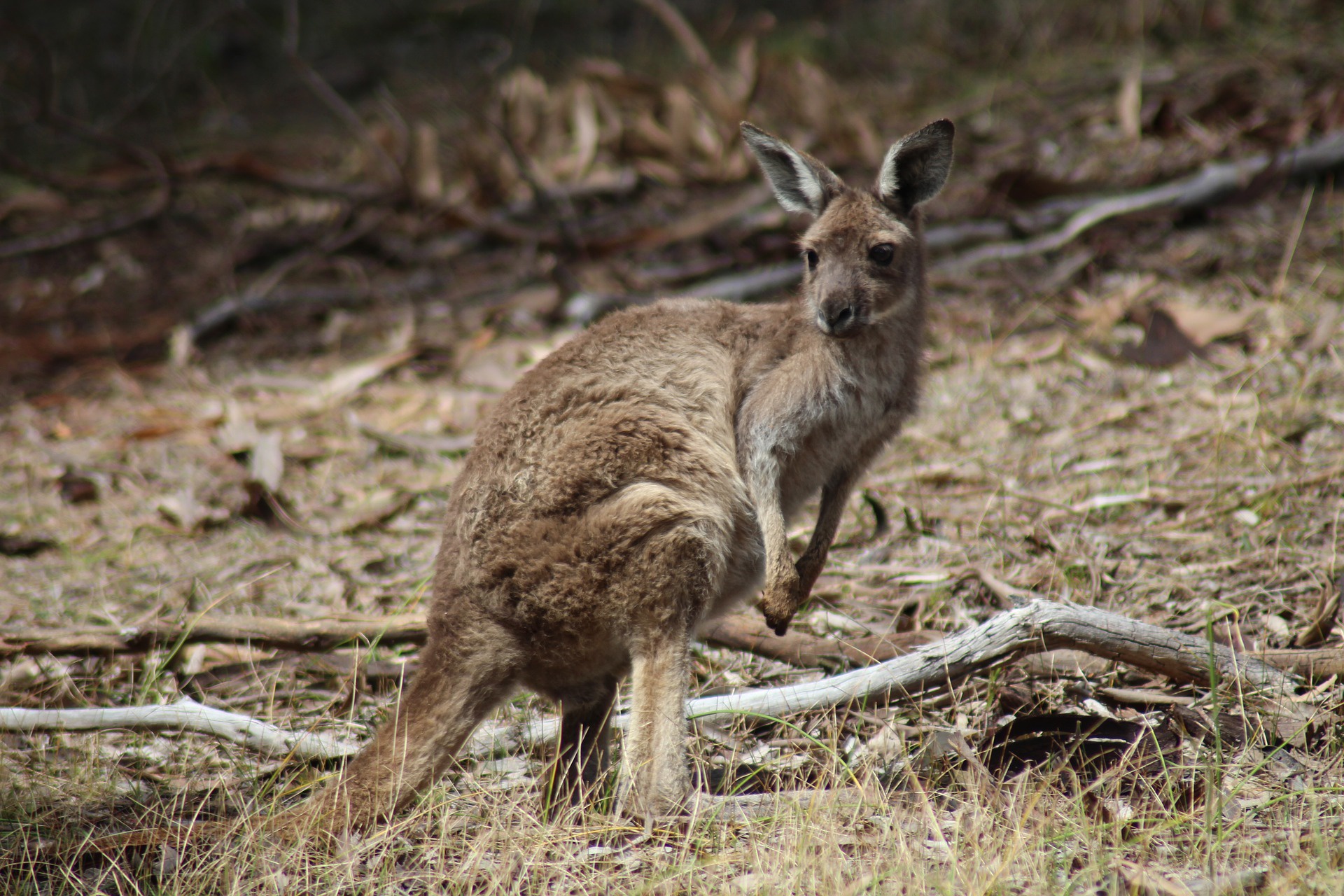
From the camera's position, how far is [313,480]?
4.64 metres

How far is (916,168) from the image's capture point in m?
2.89

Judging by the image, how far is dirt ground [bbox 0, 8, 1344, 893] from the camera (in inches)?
89.1

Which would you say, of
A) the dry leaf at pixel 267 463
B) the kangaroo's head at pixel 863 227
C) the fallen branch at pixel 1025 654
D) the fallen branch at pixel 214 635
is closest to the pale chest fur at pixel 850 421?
the kangaroo's head at pixel 863 227

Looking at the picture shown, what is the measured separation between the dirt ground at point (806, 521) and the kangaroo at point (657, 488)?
0.20 meters

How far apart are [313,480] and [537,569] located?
8.17 feet

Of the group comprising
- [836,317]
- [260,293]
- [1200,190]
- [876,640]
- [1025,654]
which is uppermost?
[1200,190]

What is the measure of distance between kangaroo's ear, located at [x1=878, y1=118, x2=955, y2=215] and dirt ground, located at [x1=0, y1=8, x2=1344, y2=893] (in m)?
1.22

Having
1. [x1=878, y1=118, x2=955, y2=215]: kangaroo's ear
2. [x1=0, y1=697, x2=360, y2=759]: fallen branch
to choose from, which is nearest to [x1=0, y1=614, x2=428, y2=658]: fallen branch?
[x1=0, y1=697, x2=360, y2=759]: fallen branch

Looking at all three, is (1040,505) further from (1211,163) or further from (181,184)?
(181,184)

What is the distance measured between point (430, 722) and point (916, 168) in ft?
6.06

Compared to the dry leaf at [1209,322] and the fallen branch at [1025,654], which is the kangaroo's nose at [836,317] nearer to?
the fallen branch at [1025,654]

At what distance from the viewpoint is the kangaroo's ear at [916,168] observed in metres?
2.79

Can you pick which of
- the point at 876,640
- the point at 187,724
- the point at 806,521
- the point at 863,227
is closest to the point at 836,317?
the point at 863,227

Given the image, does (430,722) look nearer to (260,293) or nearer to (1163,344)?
(1163,344)
